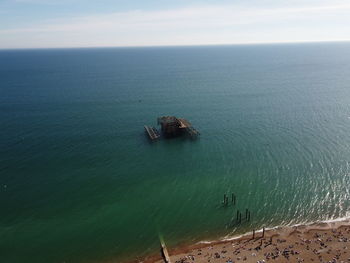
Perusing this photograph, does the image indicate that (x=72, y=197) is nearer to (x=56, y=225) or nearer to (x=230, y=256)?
(x=56, y=225)

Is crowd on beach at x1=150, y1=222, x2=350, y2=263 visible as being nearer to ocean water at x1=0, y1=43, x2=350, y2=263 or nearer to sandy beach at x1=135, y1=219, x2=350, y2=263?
sandy beach at x1=135, y1=219, x2=350, y2=263

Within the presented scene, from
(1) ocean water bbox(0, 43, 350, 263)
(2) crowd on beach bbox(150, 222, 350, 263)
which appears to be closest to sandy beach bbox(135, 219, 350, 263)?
(2) crowd on beach bbox(150, 222, 350, 263)

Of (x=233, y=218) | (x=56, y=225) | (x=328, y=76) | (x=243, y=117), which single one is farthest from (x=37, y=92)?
(x=328, y=76)

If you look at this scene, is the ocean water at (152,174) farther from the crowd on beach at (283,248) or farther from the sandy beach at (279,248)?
the crowd on beach at (283,248)

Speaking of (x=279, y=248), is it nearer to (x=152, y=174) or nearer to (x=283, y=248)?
(x=283, y=248)

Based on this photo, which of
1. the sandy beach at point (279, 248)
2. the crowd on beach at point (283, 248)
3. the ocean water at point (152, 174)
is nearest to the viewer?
the crowd on beach at point (283, 248)

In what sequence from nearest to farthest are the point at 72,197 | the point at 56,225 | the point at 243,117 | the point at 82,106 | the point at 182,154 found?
1. the point at 56,225
2. the point at 72,197
3. the point at 182,154
4. the point at 243,117
5. the point at 82,106

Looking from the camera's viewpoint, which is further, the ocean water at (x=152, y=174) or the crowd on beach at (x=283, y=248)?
the ocean water at (x=152, y=174)

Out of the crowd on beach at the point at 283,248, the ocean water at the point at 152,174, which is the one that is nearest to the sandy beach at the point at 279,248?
the crowd on beach at the point at 283,248
